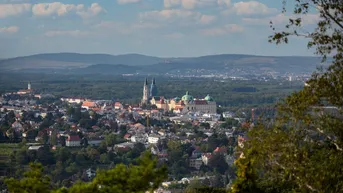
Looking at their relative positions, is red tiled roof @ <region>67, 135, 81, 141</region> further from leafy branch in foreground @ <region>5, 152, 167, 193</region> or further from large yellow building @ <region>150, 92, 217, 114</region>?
leafy branch in foreground @ <region>5, 152, 167, 193</region>

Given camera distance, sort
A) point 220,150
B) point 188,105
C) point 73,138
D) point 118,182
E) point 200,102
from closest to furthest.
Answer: point 118,182 → point 220,150 → point 73,138 → point 188,105 → point 200,102

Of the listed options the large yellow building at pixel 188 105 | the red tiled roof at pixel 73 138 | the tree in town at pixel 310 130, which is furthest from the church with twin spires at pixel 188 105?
the tree in town at pixel 310 130

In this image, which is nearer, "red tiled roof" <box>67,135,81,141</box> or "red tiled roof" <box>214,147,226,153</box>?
"red tiled roof" <box>214,147,226,153</box>

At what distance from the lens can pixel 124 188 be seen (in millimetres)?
8703

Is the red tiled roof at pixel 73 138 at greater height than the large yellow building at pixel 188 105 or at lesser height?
greater

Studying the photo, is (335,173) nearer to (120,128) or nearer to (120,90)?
(120,128)

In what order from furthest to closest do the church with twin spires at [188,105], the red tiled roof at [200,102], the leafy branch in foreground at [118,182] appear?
the red tiled roof at [200,102]
the church with twin spires at [188,105]
the leafy branch in foreground at [118,182]

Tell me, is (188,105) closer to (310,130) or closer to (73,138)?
(73,138)

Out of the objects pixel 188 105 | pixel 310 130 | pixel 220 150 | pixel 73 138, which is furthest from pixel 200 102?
pixel 310 130

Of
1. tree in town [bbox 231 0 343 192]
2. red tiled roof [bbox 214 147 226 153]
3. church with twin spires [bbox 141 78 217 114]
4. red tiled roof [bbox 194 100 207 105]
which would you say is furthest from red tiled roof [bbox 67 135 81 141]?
tree in town [bbox 231 0 343 192]

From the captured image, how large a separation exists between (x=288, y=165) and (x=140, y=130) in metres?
59.9

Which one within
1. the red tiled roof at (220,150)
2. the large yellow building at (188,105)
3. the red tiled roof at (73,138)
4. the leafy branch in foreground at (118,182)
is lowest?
the large yellow building at (188,105)

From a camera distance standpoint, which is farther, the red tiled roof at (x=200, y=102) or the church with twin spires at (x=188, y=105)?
the red tiled roof at (x=200, y=102)

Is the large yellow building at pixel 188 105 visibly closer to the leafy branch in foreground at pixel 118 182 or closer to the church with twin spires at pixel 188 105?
the church with twin spires at pixel 188 105
